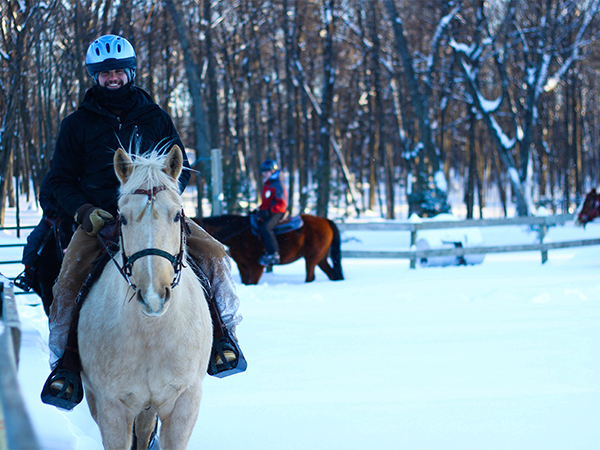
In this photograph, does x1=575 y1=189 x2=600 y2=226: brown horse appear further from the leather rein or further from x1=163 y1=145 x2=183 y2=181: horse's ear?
the leather rein

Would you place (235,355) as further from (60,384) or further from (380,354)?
(380,354)

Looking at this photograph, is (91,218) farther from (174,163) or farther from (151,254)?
A: (151,254)

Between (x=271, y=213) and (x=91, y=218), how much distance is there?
811 centimetres

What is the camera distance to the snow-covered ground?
13.7ft

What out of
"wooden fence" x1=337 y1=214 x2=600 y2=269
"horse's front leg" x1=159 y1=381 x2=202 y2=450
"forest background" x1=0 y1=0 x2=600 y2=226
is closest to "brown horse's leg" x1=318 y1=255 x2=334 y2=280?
"wooden fence" x1=337 y1=214 x2=600 y2=269

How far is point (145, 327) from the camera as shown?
293 cm

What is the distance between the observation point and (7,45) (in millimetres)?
13500

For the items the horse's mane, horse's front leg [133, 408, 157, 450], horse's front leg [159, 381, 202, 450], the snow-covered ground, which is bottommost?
the snow-covered ground

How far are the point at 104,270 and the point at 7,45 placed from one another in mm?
12394

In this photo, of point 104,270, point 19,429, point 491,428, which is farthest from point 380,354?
point 19,429

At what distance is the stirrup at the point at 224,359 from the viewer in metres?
3.55

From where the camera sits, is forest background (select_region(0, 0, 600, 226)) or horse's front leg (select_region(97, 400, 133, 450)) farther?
forest background (select_region(0, 0, 600, 226))

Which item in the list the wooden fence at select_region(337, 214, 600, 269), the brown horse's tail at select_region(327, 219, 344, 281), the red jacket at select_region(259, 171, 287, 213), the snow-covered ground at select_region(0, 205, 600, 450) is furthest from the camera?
the wooden fence at select_region(337, 214, 600, 269)

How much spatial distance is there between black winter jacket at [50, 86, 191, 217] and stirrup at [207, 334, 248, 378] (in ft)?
3.32
